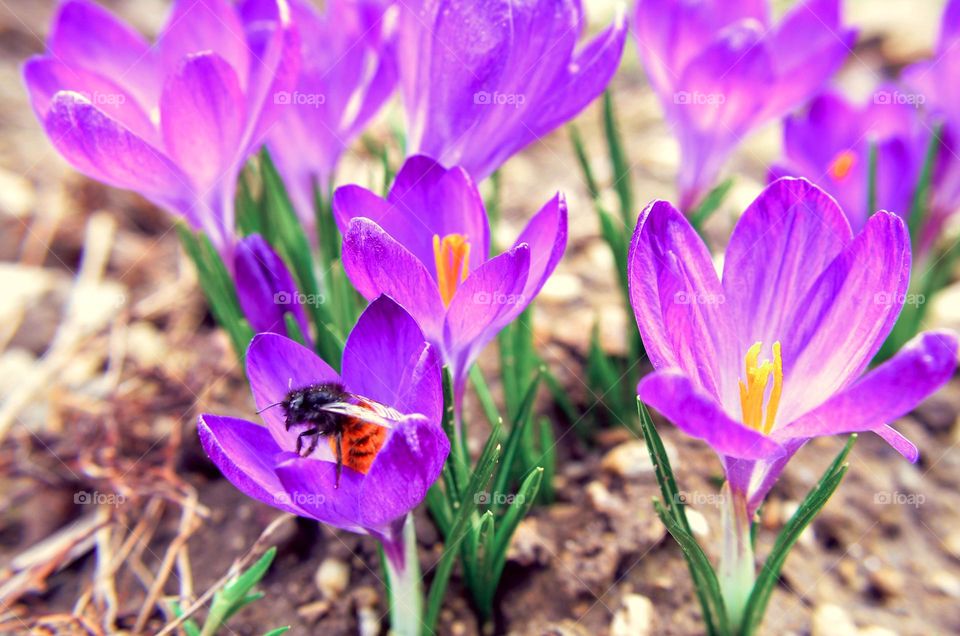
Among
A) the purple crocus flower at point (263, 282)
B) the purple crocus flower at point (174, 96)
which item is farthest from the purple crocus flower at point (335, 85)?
the purple crocus flower at point (263, 282)

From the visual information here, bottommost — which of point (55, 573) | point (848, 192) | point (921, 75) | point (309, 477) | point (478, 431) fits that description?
point (55, 573)

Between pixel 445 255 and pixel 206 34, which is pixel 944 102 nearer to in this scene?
pixel 445 255

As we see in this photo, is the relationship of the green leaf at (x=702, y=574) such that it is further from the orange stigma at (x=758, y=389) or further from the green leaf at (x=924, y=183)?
the green leaf at (x=924, y=183)

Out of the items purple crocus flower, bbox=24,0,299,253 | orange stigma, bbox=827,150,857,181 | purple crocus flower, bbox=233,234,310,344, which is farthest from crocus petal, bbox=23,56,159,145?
orange stigma, bbox=827,150,857,181

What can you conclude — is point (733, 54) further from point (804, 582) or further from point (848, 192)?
point (804, 582)

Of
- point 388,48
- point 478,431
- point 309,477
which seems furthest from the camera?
point 478,431

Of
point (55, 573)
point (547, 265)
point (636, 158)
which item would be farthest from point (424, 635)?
point (636, 158)

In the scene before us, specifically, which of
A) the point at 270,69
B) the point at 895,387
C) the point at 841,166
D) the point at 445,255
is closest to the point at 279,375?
the point at 445,255

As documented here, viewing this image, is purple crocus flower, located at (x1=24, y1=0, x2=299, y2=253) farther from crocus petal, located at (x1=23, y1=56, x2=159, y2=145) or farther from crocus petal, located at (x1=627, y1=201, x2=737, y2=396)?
crocus petal, located at (x1=627, y1=201, x2=737, y2=396)
